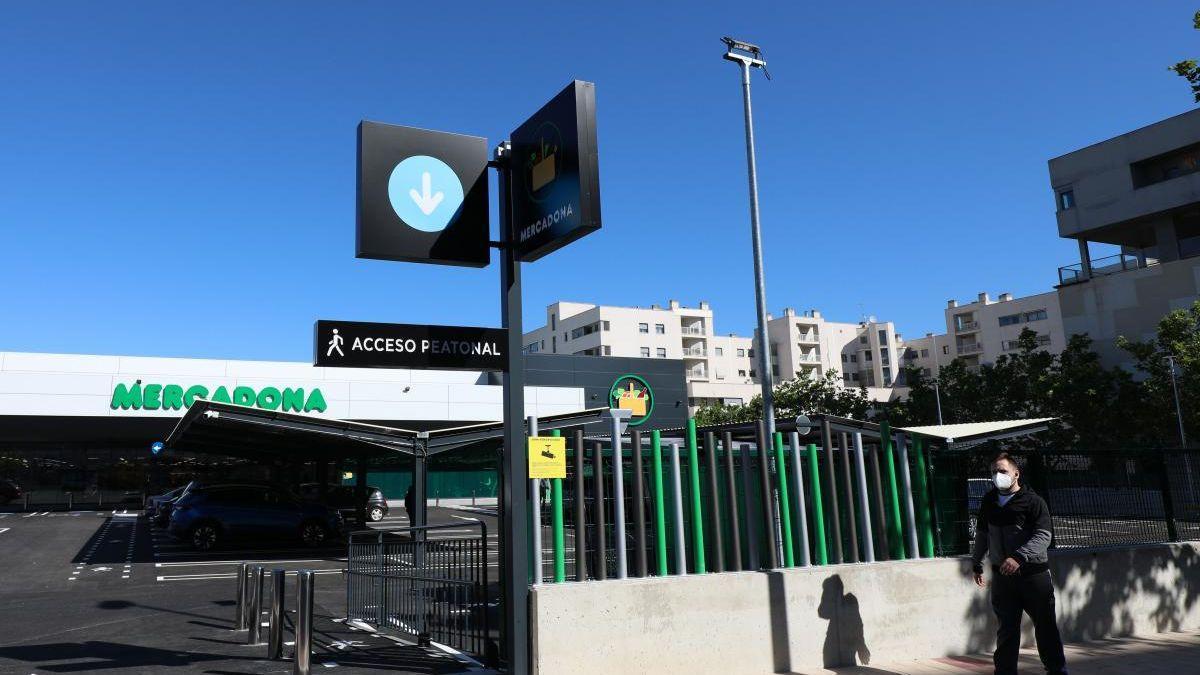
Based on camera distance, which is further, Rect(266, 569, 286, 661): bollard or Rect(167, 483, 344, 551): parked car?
Rect(167, 483, 344, 551): parked car

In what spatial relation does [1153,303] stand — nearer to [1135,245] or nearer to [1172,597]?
[1135,245]

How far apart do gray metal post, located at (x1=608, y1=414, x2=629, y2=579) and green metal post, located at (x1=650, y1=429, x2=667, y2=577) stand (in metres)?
0.29

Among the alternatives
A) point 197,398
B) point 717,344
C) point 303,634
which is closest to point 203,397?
point 197,398

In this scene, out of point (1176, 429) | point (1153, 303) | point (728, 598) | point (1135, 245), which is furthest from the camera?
point (1135, 245)

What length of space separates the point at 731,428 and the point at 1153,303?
37779 millimetres

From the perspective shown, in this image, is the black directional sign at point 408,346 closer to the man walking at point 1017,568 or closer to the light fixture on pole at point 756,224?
the man walking at point 1017,568

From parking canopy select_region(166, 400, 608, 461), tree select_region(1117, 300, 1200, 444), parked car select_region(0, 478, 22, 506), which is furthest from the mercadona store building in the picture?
tree select_region(1117, 300, 1200, 444)

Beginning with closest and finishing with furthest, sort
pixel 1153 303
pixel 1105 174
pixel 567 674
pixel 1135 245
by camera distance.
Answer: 1. pixel 567 674
2. pixel 1153 303
3. pixel 1105 174
4. pixel 1135 245

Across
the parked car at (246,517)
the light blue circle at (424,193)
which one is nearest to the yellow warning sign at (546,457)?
the light blue circle at (424,193)

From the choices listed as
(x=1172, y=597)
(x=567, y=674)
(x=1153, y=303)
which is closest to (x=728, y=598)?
(x=567, y=674)

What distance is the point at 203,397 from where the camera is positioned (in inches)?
1320

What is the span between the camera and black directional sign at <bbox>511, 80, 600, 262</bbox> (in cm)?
595

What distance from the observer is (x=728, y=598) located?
693cm

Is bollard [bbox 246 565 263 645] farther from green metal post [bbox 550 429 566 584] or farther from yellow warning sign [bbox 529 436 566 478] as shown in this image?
yellow warning sign [bbox 529 436 566 478]
